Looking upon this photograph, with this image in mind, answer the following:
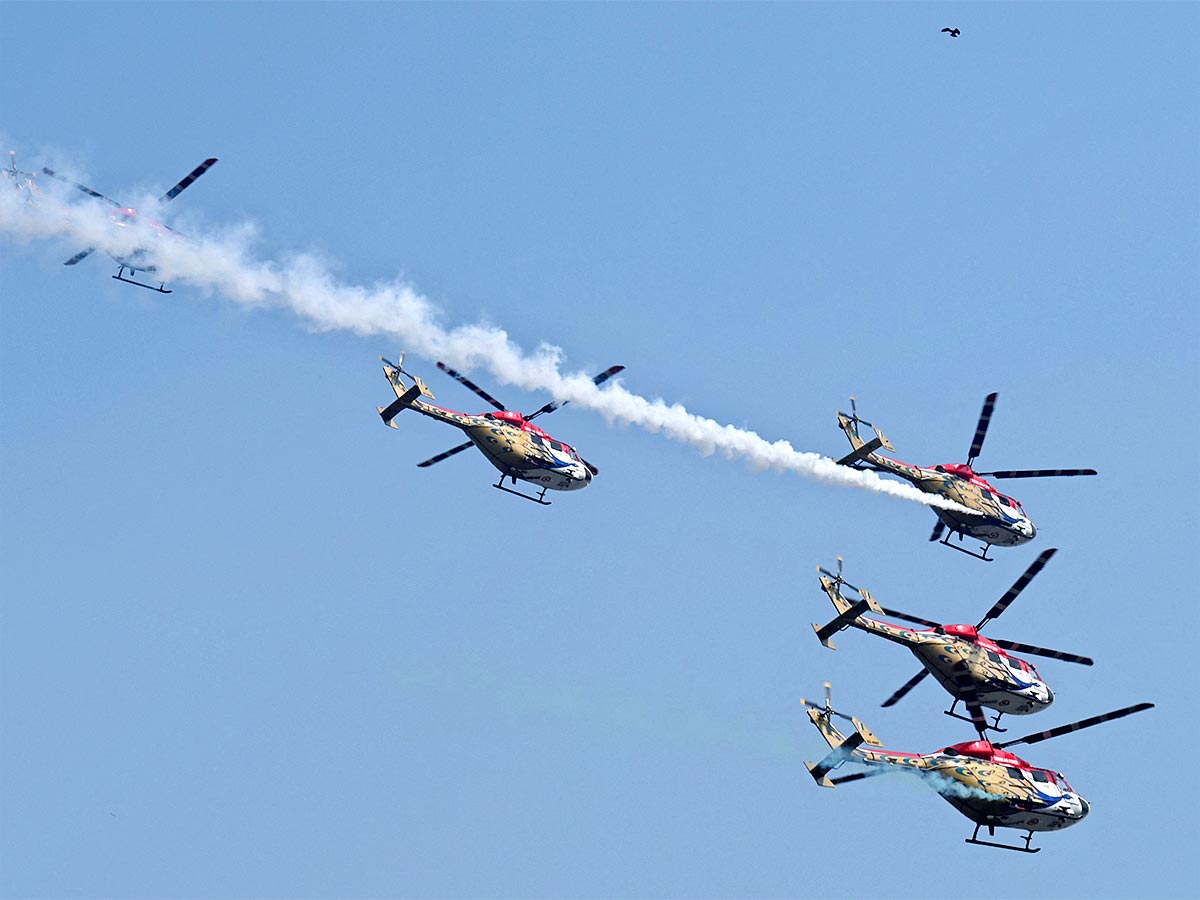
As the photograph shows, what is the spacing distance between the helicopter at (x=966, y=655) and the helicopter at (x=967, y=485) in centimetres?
600

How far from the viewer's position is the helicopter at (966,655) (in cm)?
5988

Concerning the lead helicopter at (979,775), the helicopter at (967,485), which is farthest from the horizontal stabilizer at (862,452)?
the lead helicopter at (979,775)

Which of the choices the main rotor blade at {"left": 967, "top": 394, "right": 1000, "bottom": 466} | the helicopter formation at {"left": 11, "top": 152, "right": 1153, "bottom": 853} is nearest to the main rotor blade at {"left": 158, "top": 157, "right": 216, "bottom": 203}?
the helicopter formation at {"left": 11, "top": 152, "right": 1153, "bottom": 853}

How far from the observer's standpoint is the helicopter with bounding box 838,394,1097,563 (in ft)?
217

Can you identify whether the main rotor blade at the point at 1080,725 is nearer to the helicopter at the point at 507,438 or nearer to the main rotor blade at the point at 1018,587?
the main rotor blade at the point at 1018,587

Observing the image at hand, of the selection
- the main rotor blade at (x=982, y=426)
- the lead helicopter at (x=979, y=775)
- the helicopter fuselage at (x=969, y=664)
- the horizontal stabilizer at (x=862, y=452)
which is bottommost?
the lead helicopter at (x=979, y=775)

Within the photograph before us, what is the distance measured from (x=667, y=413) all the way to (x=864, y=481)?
6.62m

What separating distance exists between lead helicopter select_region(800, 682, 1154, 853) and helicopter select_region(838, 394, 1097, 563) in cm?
1065

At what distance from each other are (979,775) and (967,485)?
13499 mm

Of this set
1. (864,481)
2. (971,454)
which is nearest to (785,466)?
(864,481)

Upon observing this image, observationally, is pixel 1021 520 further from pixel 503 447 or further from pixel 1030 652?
pixel 503 447

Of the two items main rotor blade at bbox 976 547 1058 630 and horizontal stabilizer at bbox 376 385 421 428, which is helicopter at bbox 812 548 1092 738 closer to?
main rotor blade at bbox 976 547 1058 630

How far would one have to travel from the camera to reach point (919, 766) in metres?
57.2

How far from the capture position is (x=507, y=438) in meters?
62.8
